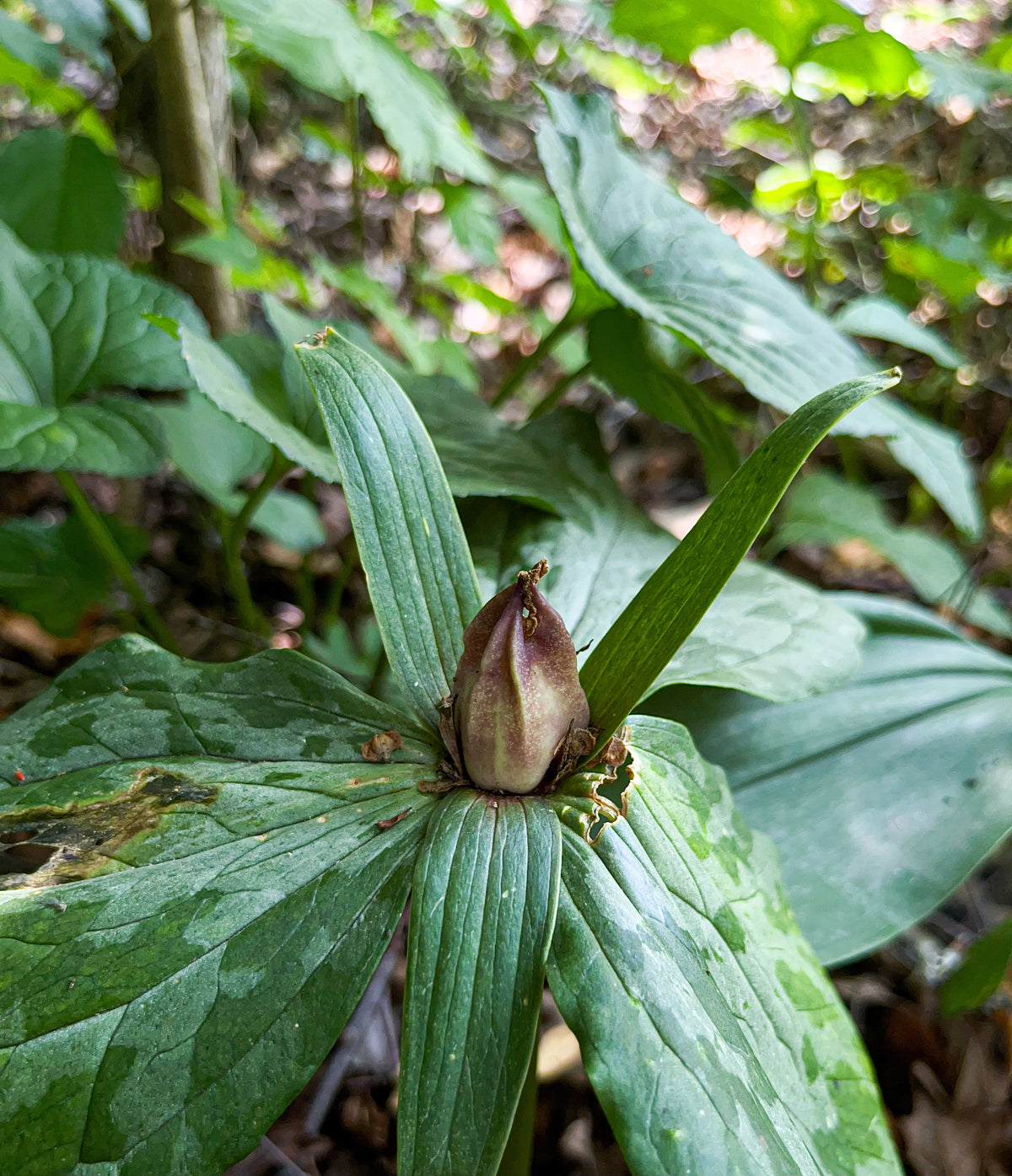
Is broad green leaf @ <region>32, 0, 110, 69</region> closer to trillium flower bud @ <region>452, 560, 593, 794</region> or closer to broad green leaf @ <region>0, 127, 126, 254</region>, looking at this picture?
broad green leaf @ <region>0, 127, 126, 254</region>

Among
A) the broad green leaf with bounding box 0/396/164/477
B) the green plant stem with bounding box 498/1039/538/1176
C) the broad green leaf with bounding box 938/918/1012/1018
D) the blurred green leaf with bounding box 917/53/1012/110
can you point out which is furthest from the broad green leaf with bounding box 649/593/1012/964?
the blurred green leaf with bounding box 917/53/1012/110

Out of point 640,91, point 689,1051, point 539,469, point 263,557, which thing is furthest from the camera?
point 640,91

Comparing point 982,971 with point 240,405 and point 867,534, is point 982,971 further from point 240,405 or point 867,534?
point 240,405

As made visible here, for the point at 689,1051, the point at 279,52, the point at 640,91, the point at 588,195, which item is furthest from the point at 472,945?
the point at 640,91

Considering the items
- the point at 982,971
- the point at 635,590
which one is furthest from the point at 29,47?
the point at 982,971

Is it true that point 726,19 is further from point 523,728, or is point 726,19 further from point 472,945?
point 472,945

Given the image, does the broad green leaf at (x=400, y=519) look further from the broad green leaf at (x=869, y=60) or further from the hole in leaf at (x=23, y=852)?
the broad green leaf at (x=869, y=60)
